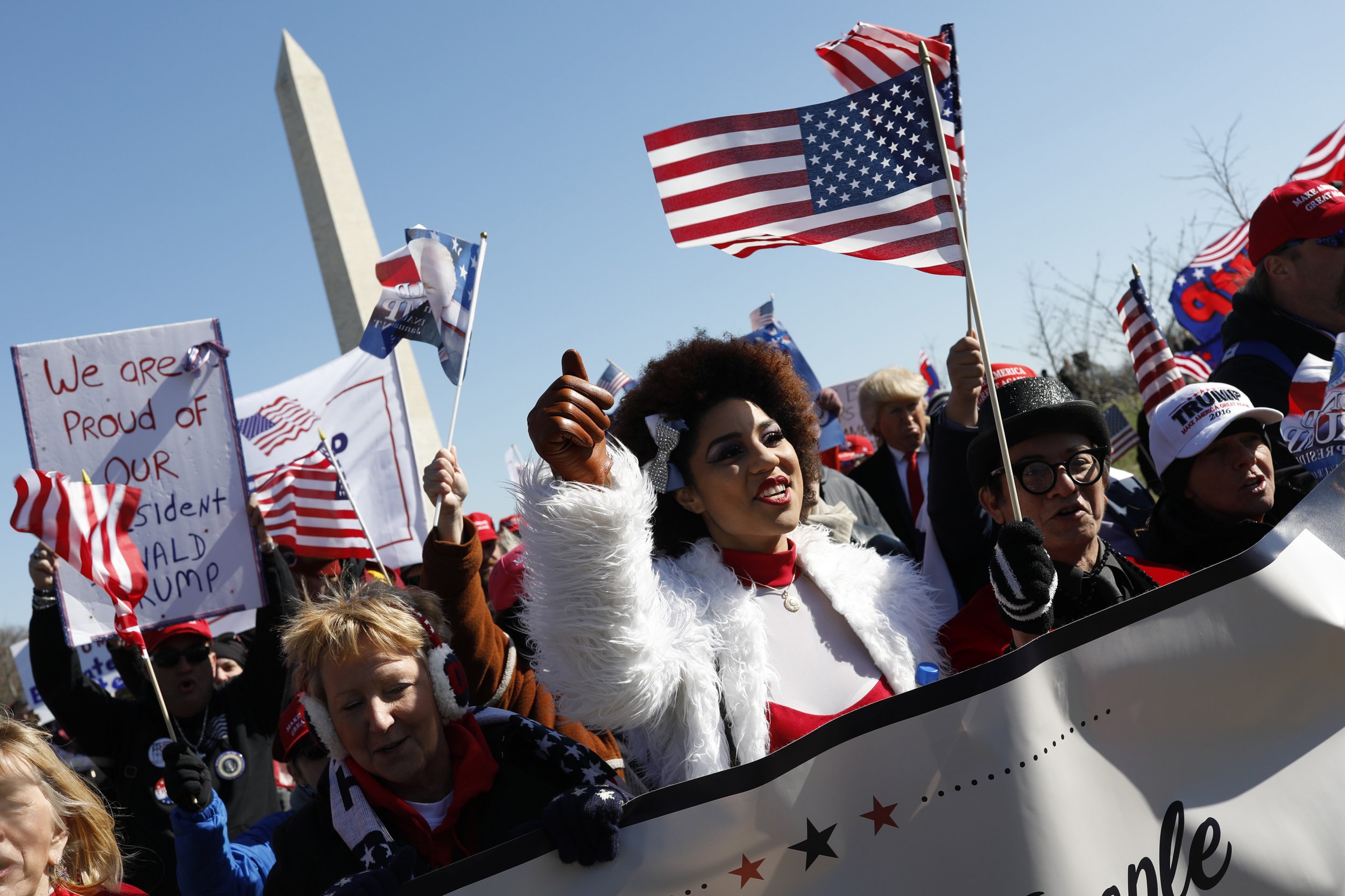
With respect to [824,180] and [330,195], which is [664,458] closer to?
[824,180]

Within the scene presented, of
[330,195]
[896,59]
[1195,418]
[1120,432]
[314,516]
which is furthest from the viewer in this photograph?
[330,195]

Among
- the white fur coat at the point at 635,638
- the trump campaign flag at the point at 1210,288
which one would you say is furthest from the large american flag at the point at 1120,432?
the white fur coat at the point at 635,638

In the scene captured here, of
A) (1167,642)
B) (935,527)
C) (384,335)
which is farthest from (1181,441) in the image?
(384,335)

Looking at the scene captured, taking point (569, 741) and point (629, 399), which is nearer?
point (569, 741)

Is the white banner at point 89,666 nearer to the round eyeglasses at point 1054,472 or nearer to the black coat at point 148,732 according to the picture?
the black coat at point 148,732

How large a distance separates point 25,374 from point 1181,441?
4.84 meters

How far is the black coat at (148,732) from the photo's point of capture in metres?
4.00

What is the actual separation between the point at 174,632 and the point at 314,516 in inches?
43.8

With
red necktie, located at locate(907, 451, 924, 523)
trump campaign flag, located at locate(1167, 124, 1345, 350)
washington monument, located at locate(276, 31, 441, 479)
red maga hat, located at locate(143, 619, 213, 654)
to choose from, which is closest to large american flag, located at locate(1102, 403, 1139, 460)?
trump campaign flag, located at locate(1167, 124, 1345, 350)

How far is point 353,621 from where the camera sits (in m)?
2.46

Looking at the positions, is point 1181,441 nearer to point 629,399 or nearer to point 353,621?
point 629,399

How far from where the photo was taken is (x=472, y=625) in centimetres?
287

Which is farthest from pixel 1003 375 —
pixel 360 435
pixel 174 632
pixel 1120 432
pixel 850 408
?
pixel 850 408

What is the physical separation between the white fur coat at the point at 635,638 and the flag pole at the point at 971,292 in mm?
495
